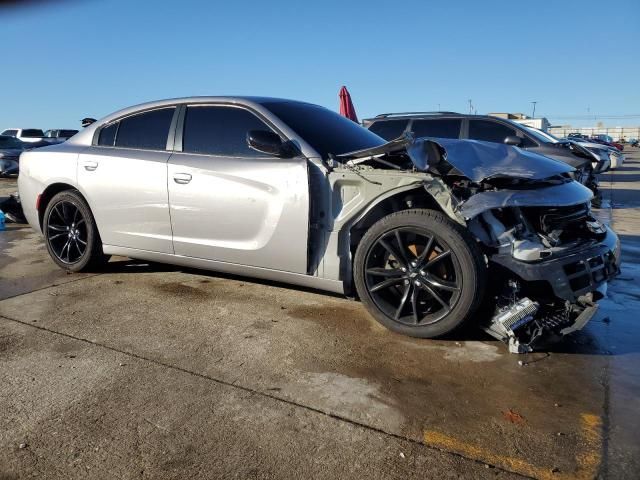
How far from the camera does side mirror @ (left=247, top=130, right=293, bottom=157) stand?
12.5ft

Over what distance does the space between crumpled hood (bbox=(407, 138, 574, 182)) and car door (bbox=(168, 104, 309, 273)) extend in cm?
84

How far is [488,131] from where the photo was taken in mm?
9359

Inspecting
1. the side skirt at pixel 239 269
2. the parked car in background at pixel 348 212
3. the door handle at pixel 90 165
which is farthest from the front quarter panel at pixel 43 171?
the side skirt at pixel 239 269

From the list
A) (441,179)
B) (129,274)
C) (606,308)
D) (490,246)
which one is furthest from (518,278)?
(129,274)

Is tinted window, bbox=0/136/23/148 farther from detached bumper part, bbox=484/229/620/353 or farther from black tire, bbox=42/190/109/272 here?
detached bumper part, bbox=484/229/620/353

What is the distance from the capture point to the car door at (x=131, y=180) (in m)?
4.49

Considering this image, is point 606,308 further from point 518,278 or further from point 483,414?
point 483,414

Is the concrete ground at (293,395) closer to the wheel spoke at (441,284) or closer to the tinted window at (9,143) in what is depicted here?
the wheel spoke at (441,284)

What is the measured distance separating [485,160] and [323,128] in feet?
4.70

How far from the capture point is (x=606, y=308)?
4.09m

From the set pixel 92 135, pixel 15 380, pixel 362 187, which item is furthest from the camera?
pixel 92 135

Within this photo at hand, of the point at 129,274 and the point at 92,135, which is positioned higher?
the point at 92,135

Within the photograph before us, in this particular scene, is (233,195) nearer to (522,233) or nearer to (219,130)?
(219,130)

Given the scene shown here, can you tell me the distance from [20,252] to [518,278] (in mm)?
5661
